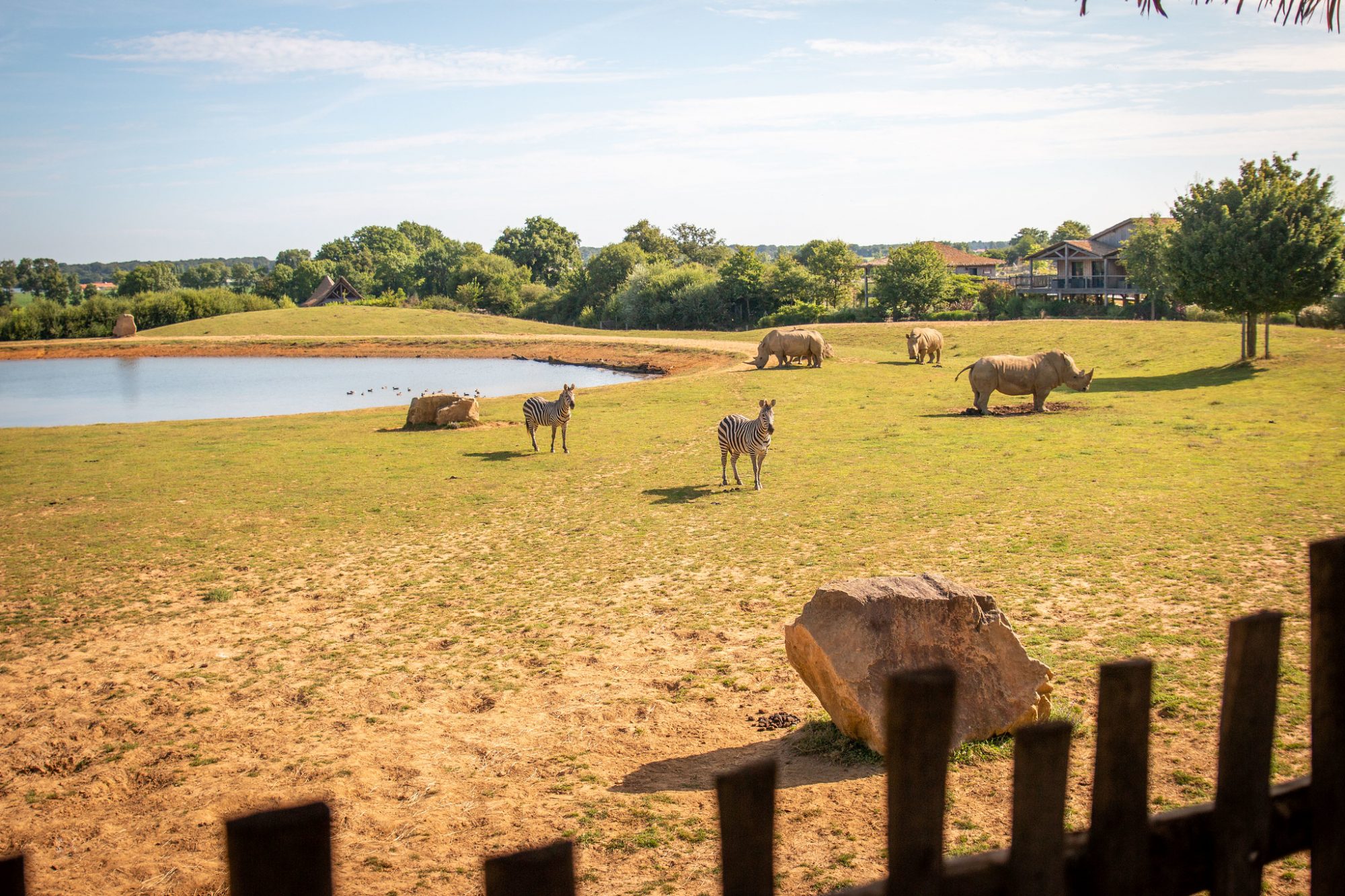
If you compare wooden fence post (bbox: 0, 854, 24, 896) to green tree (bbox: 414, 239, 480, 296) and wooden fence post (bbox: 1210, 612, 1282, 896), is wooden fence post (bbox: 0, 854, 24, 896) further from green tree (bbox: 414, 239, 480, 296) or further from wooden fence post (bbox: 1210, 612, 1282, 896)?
green tree (bbox: 414, 239, 480, 296)

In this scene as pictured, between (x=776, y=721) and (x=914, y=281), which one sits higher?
(x=914, y=281)

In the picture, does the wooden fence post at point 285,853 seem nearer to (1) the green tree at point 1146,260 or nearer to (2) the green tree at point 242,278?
(1) the green tree at point 1146,260

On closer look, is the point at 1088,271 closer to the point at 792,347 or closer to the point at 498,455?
the point at 792,347

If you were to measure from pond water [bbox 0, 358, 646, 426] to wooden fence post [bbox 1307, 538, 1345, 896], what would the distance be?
29732 millimetres

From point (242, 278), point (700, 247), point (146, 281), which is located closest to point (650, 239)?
point (700, 247)

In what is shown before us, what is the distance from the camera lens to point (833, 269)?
7869 centimetres

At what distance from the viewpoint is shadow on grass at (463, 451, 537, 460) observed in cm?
2075

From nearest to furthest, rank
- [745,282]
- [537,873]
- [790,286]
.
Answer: [537,873], [745,282], [790,286]

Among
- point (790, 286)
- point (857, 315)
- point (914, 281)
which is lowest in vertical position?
point (857, 315)

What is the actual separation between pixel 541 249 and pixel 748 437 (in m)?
119

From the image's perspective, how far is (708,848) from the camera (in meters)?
5.75

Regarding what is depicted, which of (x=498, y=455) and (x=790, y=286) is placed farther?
(x=790, y=286)

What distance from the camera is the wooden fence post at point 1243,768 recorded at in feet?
7.34

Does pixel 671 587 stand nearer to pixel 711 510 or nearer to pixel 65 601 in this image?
pixel 711 510
